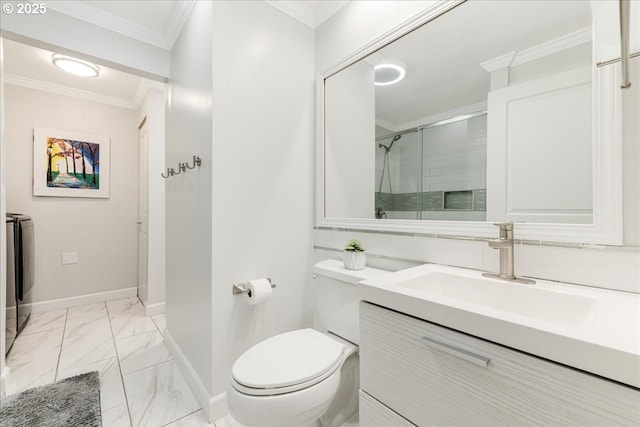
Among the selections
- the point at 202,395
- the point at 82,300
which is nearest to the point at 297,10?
the point at 202,395

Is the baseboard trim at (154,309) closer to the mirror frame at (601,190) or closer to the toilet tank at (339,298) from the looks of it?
the toilet tank at (339,298)

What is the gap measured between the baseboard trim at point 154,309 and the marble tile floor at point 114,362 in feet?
0.24

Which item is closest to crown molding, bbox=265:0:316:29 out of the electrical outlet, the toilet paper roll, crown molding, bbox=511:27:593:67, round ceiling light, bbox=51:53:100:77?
crown molding, bbox=511:27:593:67

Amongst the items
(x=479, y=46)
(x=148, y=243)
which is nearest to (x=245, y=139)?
(x=479, y=46)

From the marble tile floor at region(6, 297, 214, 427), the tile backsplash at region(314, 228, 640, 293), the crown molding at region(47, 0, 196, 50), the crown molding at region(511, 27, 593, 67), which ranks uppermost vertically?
the crown molding at region(47, 0, 196, 50)

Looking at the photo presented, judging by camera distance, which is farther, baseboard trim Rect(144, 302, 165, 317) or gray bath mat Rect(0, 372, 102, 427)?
baseboard trim Rect(144, 302, 165, 317)

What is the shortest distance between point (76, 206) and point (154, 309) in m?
Answer: 1.49

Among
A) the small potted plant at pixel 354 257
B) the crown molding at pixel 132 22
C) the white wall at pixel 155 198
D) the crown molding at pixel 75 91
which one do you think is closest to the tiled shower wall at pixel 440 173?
the small potted plant at pixel 354 257

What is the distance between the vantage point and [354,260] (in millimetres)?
1364

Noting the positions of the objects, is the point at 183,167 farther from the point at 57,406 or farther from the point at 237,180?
the point at 57,406

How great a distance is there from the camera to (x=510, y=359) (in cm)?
59

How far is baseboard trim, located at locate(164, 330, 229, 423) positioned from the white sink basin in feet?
3.86

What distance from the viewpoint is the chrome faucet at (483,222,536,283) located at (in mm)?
944

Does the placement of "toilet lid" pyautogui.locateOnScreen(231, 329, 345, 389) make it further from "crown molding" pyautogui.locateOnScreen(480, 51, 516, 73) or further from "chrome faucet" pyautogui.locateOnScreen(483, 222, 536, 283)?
"crown molding" pyautogui.locateOnScreen(480, 51, 516, 73)
